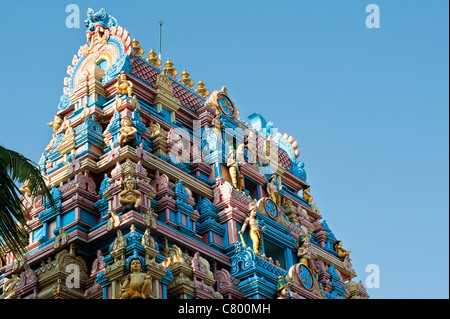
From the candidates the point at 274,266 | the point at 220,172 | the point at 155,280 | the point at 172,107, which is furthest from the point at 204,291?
the point at 172,107

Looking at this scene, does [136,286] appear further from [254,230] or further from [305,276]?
[305,276]

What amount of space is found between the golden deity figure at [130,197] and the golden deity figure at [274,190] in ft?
21.3

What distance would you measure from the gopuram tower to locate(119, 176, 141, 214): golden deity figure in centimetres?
3

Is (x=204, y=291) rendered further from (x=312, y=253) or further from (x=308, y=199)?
(x=308, y=199)

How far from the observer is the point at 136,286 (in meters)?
22.8

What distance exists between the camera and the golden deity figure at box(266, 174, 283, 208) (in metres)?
30.9

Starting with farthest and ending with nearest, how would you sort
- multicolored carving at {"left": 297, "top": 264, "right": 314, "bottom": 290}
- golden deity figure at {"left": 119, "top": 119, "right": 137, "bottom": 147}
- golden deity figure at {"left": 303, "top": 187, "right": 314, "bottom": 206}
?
golden deity figure at {"left": 303, "top": 187, "right": 314, "bottom": 206} < multicolored carving at {"left": 297, "top": 264, "right": 314, "bottom": 290} < golden deity figure at {"left": 119, "top": 119, "right": 137, "bottom": 147}

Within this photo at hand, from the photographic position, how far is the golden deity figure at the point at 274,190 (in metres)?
30.9

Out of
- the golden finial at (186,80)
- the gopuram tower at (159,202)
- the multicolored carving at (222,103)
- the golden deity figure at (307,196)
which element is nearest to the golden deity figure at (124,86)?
the gopuram tower at (159,202)

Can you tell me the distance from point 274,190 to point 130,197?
23.3 ft

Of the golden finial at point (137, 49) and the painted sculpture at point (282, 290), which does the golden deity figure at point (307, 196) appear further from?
the golden finial at point (137, 49)

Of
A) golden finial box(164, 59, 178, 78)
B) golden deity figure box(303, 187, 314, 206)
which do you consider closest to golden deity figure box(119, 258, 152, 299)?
golden finial box(164, 59, 178, 78)

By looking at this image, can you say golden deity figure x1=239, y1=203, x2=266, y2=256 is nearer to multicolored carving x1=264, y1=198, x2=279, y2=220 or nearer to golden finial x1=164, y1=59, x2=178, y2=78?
multicolored carving x1=264, y1=198, x2=279, y2=220
